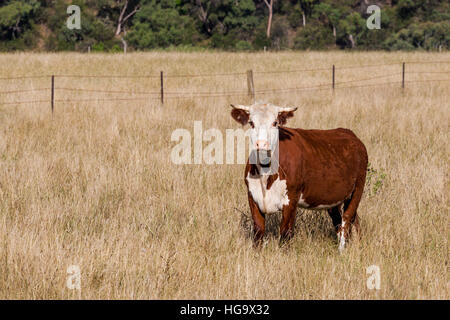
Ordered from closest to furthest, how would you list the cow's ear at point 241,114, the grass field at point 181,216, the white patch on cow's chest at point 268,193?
1. the grass field at point 181,216
2. the cow's ear at point 241,114
3. the white patch on cow's chest at point 268,193

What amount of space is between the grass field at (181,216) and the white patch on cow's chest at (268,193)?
1.50 feet

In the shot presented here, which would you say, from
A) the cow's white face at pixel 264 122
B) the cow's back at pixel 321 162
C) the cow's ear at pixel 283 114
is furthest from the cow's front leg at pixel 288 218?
the cow's ear at pixel 283 114

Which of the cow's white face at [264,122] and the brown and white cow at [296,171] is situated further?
the brown and white cow at [296,171]

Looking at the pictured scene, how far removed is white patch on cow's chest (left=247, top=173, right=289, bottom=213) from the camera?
4.62m

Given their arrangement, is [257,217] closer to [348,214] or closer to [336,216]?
[348,214]

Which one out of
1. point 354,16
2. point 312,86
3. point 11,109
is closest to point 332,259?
point 11,109

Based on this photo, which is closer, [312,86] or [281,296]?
[281,296]

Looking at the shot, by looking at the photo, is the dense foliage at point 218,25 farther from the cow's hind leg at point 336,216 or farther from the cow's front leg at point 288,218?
the cow's front leg at point 288,218

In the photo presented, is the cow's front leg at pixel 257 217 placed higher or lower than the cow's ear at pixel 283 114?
lower

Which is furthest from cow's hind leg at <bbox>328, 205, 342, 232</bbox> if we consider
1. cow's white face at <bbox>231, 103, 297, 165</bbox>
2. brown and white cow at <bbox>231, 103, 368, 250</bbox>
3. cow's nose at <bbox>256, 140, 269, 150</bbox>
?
cow's nose at <bbox>256, 140, 269, 150</bbox>

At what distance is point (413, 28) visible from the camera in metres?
52.6

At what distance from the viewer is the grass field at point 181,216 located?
4.39 m
